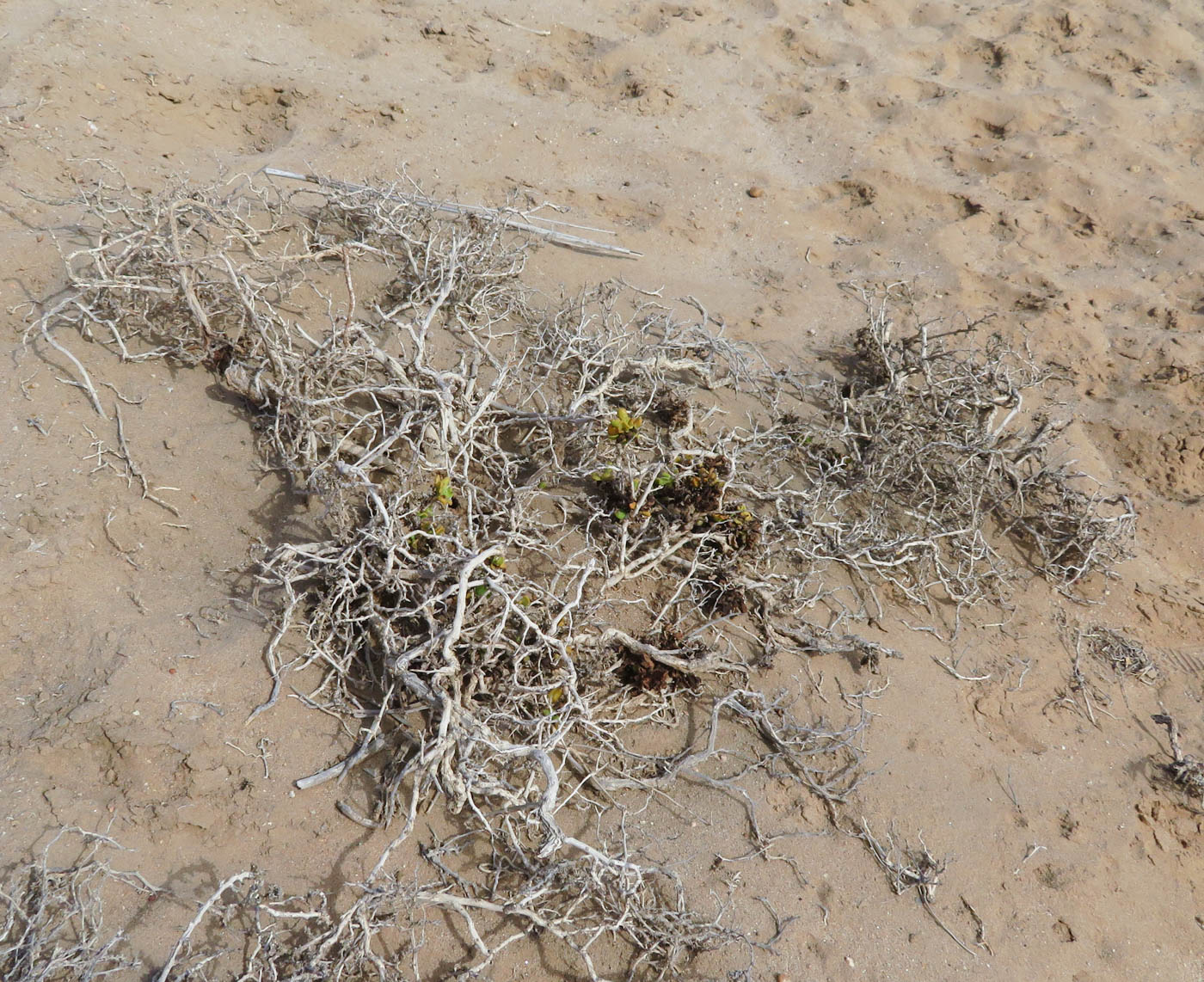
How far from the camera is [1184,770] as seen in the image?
281 centimetres

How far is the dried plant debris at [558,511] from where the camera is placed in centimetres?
227

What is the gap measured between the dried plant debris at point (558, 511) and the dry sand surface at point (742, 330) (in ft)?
0.53

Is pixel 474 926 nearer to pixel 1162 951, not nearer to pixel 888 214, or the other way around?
pixel 1162 951

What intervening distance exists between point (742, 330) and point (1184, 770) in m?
2.50

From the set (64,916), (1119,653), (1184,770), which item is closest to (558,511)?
(64,916)

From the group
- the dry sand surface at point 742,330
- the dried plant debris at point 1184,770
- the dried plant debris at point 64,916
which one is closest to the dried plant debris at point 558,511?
the dry sand surface at point 742,330

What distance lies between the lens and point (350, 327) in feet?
8.67

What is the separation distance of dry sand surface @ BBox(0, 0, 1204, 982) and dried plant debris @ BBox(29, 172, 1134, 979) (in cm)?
16

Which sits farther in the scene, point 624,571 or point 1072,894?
point 624,571

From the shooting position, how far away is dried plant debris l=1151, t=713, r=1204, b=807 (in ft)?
9.14

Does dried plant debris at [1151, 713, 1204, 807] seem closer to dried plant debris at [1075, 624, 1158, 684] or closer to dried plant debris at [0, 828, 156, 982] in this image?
dried plant debris at [1075, 624, 1158, 684]

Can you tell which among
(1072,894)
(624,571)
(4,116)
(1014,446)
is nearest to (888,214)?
(1014,446)

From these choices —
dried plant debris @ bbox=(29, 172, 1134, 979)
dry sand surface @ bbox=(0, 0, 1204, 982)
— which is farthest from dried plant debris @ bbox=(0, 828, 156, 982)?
dried plant debris @ bbox=(29, 172, 1134, 979)

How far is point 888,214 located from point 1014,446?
2.02 metres
